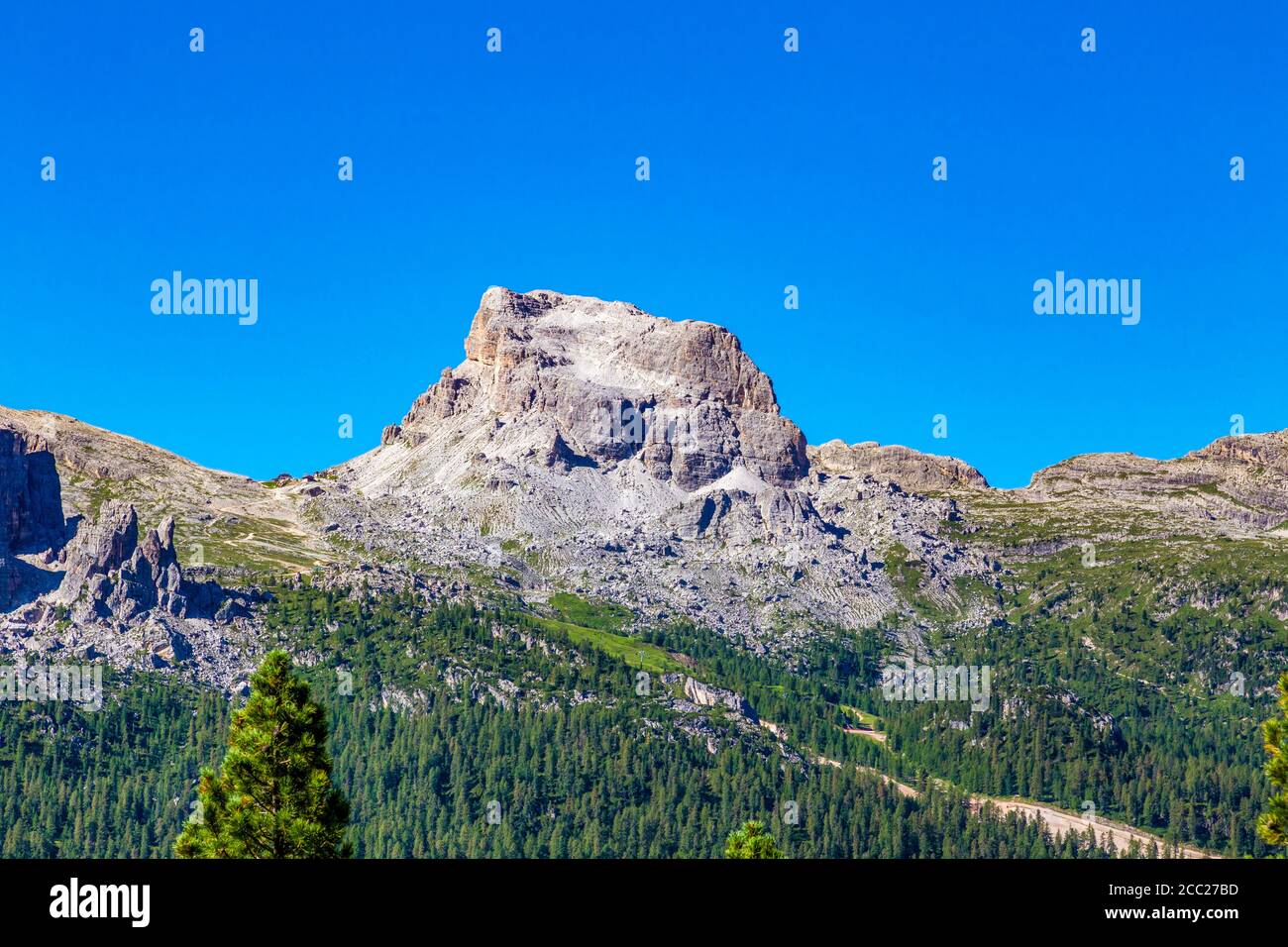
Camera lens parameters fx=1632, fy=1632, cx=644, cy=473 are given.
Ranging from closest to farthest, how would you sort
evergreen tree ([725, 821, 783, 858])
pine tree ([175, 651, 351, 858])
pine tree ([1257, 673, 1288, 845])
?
pine tree ([175, 651, 351, 858]) < pine tree ([1257, 673, 1288, 845]) < evergreen tree ([725, 821, 783, 858])

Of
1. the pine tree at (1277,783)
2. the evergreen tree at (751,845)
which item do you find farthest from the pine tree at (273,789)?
the pine tree at (1277,783)

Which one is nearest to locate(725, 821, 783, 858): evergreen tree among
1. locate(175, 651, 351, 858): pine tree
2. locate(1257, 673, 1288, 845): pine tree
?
locate(1257, 673, 1288, 845): pine tree

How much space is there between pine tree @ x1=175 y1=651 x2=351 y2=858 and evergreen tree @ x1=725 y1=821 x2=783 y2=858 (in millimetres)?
41062

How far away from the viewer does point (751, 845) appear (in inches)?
4218

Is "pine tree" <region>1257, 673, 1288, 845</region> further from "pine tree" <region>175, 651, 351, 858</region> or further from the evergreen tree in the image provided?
"pine tree" <region>175, 651, 351, 858</region>

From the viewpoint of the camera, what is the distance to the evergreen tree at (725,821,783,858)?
106 m

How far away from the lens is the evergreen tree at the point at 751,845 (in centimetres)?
10575

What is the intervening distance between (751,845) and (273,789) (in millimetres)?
45152

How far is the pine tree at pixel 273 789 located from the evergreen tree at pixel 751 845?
41.1m

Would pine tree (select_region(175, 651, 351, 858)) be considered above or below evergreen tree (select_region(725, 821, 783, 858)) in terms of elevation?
above
